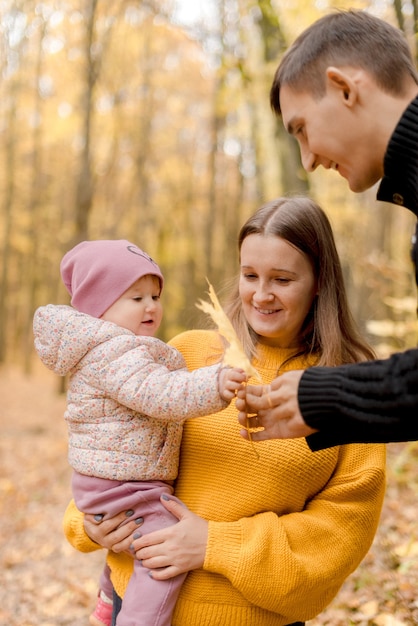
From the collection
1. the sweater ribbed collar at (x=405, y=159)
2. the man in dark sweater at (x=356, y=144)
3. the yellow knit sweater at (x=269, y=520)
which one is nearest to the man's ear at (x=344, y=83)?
the man in dark sweater at (x=356, y=144)

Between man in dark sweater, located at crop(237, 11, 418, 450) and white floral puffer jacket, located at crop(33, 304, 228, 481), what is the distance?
0.36 m

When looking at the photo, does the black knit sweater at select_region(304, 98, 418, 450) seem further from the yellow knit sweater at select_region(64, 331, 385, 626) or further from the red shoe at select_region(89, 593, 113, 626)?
the red shoe at select_region(89, 593, 113, 626)

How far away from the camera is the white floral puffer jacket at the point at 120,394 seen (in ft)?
7.02

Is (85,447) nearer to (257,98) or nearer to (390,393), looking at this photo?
(390,393)

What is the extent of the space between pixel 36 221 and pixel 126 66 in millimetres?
7280

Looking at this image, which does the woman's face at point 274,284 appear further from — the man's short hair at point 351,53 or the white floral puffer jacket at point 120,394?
the man's short hair at point 351,53

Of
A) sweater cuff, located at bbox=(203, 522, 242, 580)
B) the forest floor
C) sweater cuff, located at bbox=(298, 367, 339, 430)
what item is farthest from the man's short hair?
the forest floor

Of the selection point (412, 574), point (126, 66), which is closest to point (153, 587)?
point (412, 574)

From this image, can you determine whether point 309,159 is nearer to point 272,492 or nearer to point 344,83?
point 344,83

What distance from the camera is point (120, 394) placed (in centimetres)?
219

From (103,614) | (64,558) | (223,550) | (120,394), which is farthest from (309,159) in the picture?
(64,558)

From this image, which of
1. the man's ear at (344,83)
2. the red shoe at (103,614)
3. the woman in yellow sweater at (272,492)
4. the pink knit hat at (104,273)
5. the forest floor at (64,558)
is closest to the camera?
the man's ear at (344,83)

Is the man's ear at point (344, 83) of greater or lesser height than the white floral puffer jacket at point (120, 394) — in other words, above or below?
above

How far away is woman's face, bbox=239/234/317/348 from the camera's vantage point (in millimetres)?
2402
